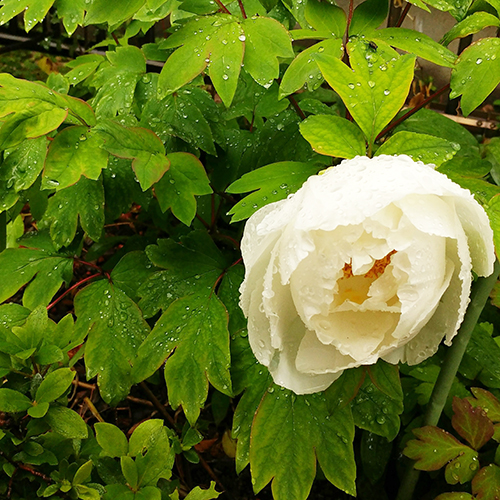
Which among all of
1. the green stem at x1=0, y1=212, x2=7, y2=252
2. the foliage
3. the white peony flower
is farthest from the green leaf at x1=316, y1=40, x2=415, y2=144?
the green stem at x1=0, y1=212, x2=7, y2=252

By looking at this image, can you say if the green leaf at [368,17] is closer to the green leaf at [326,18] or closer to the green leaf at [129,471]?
the green leaf at [326,18]

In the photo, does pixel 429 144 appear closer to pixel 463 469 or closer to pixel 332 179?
pixel 332 179

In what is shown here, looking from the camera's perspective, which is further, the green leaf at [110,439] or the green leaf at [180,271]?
the green leaf at [180,271]

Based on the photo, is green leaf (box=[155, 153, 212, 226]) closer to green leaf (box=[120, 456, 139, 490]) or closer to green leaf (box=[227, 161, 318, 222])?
green leaf (box=[227, 161, 318, 222])

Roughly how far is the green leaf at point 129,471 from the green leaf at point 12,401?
0.14 m

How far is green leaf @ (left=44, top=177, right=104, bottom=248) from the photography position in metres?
0.92

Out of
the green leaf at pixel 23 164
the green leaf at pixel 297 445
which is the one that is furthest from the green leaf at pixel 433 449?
the green leaf at pixel 23 164

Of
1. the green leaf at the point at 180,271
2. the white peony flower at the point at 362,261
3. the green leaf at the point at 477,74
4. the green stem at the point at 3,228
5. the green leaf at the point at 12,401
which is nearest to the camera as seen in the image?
the white peony flower at the point at 362,261

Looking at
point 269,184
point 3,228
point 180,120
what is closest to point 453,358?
point 269,184

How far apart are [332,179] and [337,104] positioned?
798mm

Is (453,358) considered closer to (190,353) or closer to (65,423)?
(190,353)

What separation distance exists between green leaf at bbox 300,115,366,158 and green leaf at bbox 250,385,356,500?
1.31ft

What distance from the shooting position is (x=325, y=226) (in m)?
0.52

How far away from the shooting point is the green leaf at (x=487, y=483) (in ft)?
2.77
